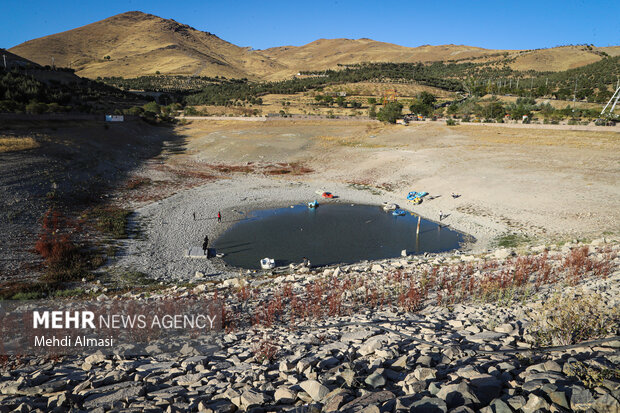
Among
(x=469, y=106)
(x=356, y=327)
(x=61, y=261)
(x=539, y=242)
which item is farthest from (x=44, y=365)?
(x=469, y=106)

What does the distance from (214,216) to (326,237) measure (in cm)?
1009

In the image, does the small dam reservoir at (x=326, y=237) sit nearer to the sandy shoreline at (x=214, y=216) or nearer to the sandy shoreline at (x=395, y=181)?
the sandy shoreline at (x=214, y=216)

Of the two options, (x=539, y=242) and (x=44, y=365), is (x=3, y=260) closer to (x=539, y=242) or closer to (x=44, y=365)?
(x=44, y=365)

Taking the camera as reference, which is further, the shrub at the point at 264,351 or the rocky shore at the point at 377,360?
the shrub at the point at 264,351

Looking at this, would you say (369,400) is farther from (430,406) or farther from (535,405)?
(535,405)

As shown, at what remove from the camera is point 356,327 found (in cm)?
1119

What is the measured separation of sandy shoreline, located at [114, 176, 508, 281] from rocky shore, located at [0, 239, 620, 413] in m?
5.90

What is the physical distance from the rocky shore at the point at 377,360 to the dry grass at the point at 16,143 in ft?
108

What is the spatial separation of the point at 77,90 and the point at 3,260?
3234 inches

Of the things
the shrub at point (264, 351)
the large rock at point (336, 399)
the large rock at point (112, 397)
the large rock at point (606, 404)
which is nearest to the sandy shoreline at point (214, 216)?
the shrub at point (264, 351)

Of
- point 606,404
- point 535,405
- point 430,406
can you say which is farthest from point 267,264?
point 606,404

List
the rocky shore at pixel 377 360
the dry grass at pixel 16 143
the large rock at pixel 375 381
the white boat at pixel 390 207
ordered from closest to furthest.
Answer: the rocky shore at pixel 377 360, the large rock at pixel 375 381, the white boat at pixel 390 207, the dry grass at pixel 16 143

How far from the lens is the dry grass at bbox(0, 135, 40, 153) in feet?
121

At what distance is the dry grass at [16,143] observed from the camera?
121 ft
